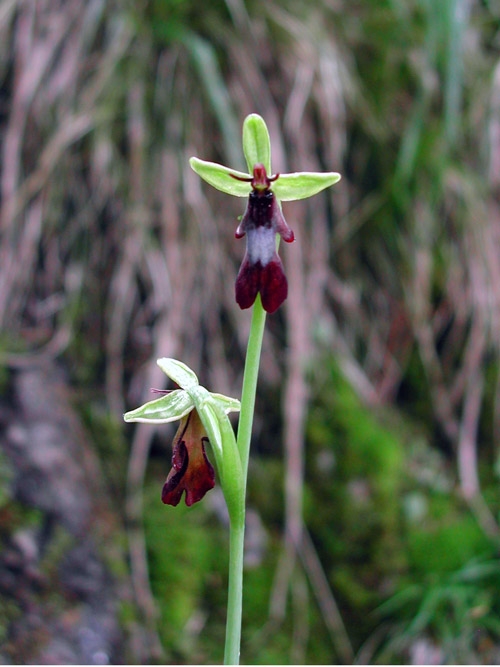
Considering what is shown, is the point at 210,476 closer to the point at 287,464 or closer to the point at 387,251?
the point at 287,464

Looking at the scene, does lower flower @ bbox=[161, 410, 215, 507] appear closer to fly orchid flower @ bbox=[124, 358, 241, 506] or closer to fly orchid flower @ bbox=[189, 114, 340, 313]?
fly orchid flower @ bbox=[124, 358, 241, 506]

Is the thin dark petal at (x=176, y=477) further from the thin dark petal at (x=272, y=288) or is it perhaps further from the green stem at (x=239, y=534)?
the thin dark petal at (x=272, y=288)

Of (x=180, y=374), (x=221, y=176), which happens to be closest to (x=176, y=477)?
(x=180, y=374)

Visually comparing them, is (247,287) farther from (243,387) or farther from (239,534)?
(239,534)

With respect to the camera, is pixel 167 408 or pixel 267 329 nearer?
pixel 167 408

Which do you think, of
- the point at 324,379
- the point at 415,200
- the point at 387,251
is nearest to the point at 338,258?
the point at 387,251
